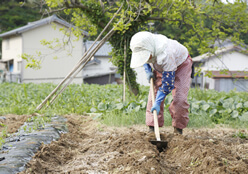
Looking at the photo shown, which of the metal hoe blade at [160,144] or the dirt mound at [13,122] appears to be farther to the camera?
the dirt mound at [13,122]

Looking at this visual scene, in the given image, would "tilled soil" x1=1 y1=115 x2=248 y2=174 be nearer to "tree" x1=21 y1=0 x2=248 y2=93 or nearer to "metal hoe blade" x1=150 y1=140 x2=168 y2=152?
"metal hoe blade" x1=150 y1=140 x2=168 y2=152

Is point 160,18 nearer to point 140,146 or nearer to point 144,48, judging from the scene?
point 144,48

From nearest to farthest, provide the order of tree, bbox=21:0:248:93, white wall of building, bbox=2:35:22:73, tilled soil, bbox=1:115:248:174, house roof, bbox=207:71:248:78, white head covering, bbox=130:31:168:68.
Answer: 1. tilled soil, bbox=1:115:248:174
2. white head covering, bbox=130:31:168:68
3. tree, bbox=21:0:248:93
4. house roof, bbox=207:71:248:78
5. white wall of building, bbox=2:35:22:73

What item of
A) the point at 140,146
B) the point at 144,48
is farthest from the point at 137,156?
the point at 144,48

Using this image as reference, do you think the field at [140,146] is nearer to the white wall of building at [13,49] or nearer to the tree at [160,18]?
the tree at [160,18]

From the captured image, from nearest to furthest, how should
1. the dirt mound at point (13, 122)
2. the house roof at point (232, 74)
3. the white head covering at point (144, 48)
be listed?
the white head covering at point (144, 48), the dirt mound at point (13, 122), the house roof at point (232, 74)

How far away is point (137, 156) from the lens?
2.75 meters

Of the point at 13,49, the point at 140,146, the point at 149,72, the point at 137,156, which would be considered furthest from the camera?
the point at 13,49

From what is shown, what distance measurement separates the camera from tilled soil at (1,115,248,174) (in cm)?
253

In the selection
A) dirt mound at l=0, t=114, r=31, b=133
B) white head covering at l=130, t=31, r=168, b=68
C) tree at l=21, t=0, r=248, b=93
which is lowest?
dirt mound at l=0, t=114, r=31, b=133

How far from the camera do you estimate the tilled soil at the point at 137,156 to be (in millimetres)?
2529

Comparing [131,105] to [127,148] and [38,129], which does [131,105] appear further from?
[127,148]

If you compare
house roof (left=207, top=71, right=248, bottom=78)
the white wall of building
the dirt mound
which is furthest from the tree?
the white wall of building

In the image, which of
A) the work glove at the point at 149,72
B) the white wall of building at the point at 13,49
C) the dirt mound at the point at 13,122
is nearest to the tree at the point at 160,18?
the dirt mound at the point at 13,122
